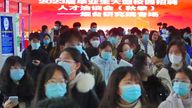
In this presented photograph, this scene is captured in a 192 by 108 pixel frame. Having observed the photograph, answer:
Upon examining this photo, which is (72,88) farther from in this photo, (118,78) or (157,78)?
(157,78)

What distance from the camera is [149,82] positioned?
Result: 4664 mm

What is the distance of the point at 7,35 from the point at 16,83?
5004 mm

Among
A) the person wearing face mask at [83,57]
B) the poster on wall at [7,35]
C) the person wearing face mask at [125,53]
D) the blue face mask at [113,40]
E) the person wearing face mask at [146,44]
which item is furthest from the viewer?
the poster on wall at [7,35]

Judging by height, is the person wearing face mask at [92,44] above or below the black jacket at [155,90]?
above

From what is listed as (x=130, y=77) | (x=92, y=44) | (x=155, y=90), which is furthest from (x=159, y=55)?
(x=130, y=77)

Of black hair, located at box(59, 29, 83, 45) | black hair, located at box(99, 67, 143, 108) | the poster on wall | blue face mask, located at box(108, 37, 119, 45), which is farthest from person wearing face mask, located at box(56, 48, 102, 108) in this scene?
the poster on wall

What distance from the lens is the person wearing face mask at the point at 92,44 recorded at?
6594mm

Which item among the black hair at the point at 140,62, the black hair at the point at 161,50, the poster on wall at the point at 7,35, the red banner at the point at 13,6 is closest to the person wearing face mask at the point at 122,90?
the black hair at the point at 140,62

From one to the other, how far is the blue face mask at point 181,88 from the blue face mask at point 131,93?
451mm

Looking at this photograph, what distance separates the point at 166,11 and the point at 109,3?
74.0 inches

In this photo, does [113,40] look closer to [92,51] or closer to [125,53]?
[92,51]

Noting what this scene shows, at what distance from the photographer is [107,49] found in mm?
5816

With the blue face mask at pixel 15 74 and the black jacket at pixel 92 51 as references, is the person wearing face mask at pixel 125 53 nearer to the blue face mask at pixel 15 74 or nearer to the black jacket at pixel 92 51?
the black jacket at pixel 92 51

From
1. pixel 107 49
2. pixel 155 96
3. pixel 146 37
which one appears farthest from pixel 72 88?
pixel 146 37
